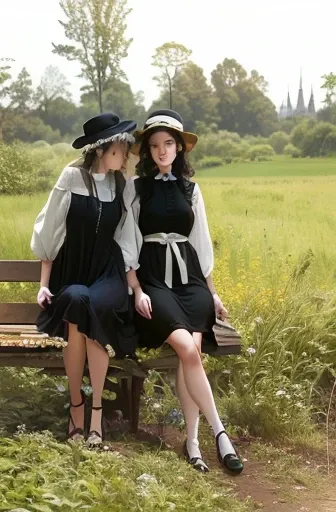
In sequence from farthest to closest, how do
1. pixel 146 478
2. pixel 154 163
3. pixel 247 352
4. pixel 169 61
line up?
pixel 169 61 < pixel 247 352 < pixel 154 163 < pixel 146 478

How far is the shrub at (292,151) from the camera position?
551cm

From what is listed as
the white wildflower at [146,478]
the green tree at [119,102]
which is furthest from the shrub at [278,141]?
the white wildflower at [146,478]

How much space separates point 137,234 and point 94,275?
0.92 feet

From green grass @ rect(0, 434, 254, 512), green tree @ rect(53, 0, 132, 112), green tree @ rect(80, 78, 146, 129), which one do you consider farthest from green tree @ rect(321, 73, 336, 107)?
green grass @ rect(0, 434, 254, 512)

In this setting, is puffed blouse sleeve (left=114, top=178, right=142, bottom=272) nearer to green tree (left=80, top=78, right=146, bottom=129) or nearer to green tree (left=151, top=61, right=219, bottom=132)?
green tree (left=80, top=78, right=146, bottom=129)

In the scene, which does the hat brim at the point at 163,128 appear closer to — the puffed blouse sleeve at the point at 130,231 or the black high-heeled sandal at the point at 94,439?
the puffed blouse sleeve at the point at 130,231

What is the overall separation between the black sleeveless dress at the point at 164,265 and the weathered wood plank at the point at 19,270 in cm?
63

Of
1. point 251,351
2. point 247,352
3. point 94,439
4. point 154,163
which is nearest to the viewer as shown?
point 94,439

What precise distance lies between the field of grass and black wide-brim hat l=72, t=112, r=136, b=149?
1167 mm

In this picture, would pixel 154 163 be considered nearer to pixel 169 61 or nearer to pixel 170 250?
pixel 170 250

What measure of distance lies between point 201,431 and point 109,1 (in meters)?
2.81

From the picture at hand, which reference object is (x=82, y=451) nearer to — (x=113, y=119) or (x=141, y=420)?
(x=141, y=420)

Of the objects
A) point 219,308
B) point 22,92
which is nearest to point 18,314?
point 219,308

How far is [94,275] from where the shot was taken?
3.65 metres
